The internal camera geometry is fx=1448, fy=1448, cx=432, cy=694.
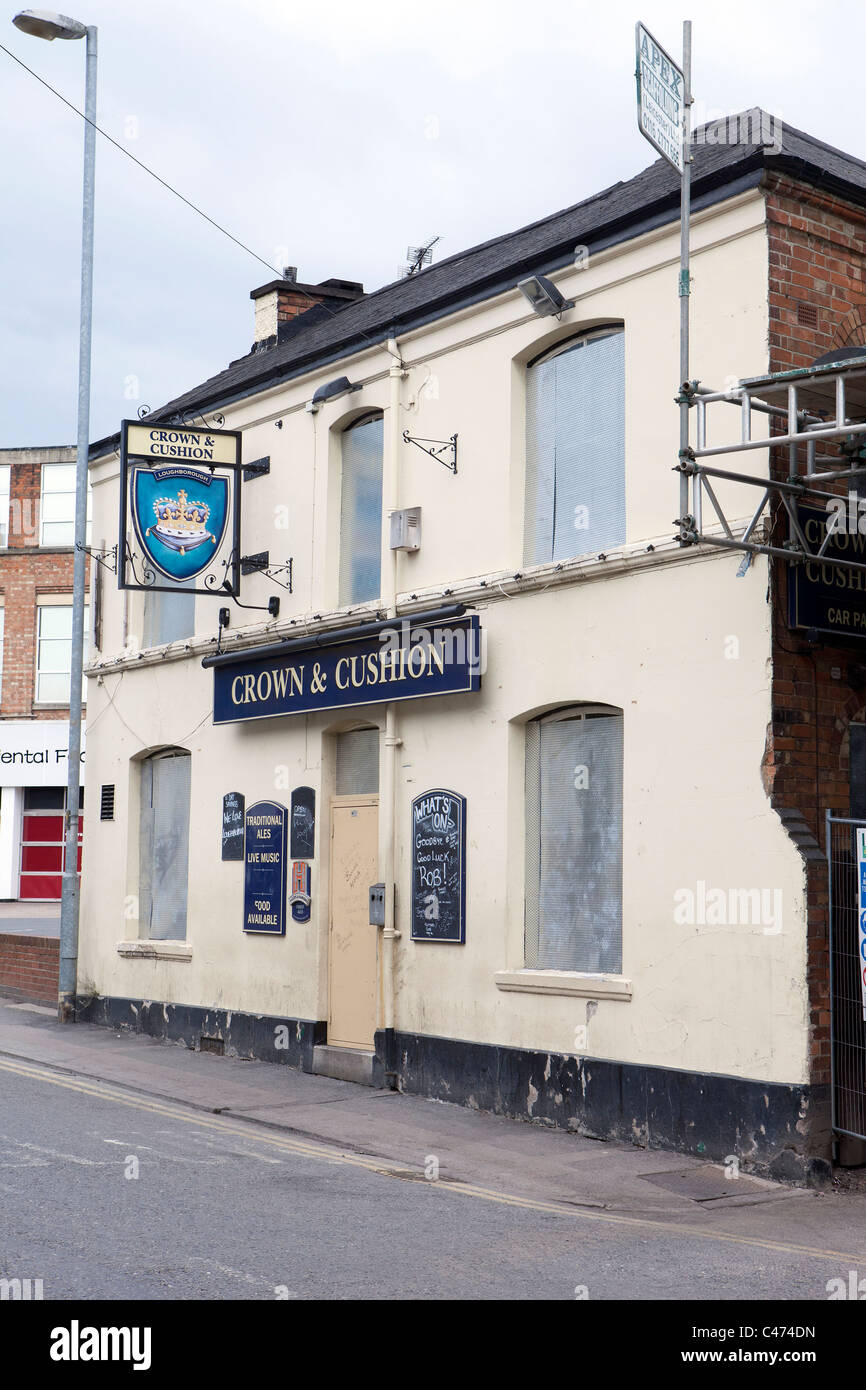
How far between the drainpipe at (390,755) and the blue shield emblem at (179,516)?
2117 millimetres

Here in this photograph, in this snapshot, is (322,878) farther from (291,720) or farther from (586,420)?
(586,420)

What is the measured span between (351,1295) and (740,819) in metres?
4.59

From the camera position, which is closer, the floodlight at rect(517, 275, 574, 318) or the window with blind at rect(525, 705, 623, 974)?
the window with blind at rect(525, 705, 623, 974)

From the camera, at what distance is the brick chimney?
1897cm

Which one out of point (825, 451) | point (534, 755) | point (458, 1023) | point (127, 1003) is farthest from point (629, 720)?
point (127, 1003)

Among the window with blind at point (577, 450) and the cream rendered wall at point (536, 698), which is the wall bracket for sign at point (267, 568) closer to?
the cream rendered wall at point (536, 698)

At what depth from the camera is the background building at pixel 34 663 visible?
111 feet

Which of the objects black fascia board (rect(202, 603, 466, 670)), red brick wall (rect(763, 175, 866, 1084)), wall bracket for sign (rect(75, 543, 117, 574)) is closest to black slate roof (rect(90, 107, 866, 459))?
red brick wall (rect(763, 175, 866, 1084))

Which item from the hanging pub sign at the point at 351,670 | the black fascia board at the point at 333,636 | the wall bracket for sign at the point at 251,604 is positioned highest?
the wall bracket for sign at the point at 251,604

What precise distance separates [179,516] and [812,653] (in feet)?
A: 22.5

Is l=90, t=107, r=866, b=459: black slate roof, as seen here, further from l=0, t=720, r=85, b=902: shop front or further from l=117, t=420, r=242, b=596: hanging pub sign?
l=0, t=720, r=85, b=902: shop front

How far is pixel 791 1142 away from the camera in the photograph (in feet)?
29.6

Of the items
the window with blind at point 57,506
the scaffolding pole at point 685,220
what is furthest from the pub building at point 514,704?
the window with blind at point 57,506

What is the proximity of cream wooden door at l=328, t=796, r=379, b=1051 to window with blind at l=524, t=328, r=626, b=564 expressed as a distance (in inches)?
122
